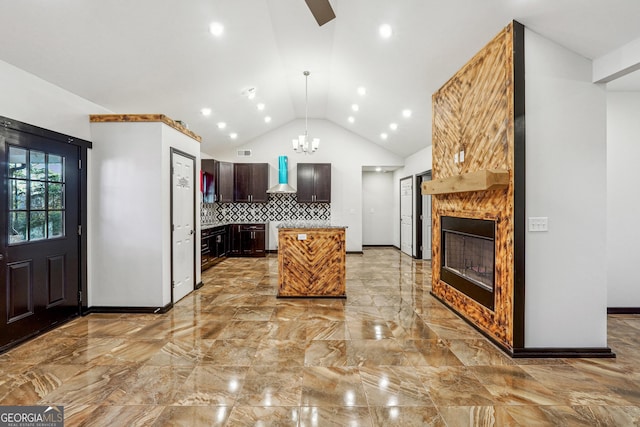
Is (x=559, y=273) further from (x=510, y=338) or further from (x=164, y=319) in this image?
(x=164, y=319)

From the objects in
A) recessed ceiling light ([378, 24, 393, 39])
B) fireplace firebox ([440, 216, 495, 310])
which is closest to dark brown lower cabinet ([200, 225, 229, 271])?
fireplace firebox ([440, 216, 495, 310])

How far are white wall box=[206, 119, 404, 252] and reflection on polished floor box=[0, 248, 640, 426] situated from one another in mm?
4806

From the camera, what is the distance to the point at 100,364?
2.55m

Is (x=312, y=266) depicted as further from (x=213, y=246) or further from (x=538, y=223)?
(x=213, y=246)

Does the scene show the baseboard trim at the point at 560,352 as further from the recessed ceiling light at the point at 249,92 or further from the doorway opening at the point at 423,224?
the recessed ceiling light at the point at 249,92

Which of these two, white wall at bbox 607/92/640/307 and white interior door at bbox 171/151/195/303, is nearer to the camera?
white wall at bbox 607/92/640/307

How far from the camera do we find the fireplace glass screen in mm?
3127

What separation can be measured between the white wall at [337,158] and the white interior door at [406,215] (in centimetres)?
75

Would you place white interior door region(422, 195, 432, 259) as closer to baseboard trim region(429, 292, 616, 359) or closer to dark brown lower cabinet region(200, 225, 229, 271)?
baseboard trim region(429, 292, 616, 359)

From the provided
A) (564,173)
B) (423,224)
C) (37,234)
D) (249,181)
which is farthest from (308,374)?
(249,181)

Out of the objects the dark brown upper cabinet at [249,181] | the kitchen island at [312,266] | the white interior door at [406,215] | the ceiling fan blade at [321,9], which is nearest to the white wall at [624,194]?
the kitchen island at [312,266]

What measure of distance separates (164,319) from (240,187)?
4.89 meters

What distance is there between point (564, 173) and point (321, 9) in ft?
8.14

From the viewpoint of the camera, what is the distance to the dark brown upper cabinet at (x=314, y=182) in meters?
8.16
